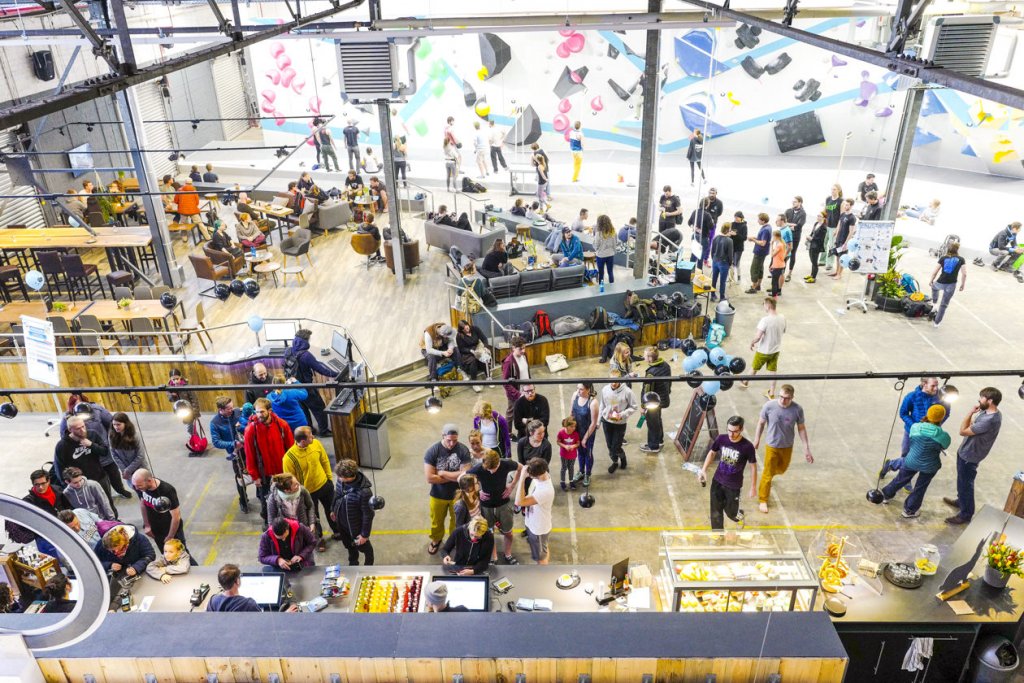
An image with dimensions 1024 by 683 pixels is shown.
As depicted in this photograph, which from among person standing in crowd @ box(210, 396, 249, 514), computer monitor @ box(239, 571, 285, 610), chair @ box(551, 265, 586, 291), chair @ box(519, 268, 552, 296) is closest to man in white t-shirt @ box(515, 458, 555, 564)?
computer monitor @ box(239, 571, 285, 610)

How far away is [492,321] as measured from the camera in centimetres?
1034

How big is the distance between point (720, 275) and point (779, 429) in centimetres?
503

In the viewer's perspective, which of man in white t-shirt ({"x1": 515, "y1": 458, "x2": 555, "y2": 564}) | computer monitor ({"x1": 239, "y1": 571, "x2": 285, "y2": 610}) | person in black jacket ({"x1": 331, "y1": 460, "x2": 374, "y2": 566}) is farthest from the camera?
man in white t-shirt ({"x1": 515, "y1": 458, "x2": 555, "y2": 564})

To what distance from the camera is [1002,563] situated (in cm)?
553

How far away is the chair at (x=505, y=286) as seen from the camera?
10738 millimetres

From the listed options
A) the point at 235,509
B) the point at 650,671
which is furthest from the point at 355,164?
the point at 650,671

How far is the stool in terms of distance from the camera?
12.3 metres

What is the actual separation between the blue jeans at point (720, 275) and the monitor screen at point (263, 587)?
819 centimetres

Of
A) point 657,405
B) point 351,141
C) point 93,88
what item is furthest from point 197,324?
point 351,141

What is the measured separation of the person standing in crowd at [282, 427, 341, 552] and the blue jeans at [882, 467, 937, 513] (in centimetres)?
522

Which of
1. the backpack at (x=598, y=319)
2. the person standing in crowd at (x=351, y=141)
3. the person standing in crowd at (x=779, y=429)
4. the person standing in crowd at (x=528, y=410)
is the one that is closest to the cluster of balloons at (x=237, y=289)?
the backpack at (x=598, y=319)

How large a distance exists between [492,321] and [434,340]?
49.6 inches

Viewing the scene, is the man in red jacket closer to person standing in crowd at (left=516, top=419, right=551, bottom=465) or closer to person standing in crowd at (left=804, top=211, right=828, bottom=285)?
person standing in crowd at (left=516, top=419, right=551, bottom=465)

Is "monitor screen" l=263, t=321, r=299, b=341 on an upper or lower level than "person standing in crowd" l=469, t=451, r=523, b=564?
upper
